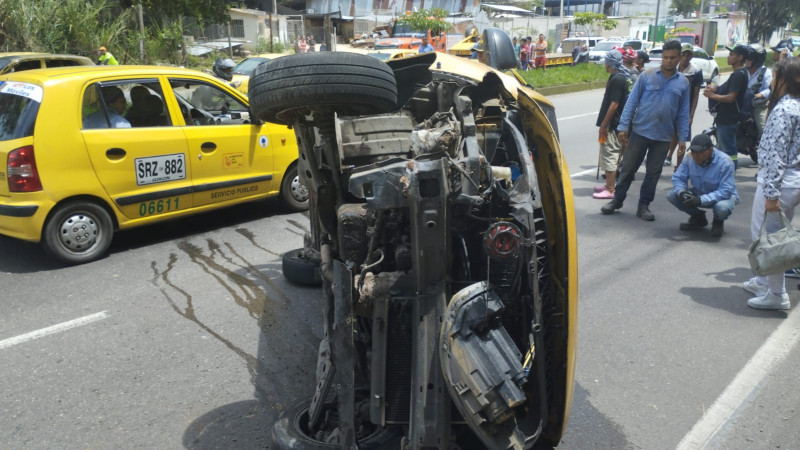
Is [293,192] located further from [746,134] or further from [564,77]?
[564,77]

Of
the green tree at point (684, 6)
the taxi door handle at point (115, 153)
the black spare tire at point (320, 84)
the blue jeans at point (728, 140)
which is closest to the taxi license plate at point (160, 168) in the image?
the taxi door handle at point (115, 153)

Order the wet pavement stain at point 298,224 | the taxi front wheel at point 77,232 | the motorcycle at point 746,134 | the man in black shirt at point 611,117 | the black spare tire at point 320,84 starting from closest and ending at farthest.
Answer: the black spare tire at point 320,84 → the taxi front wheel at point 77,232 → the wet pavement stain at point 298,224 → the man in black shirt at point 611,117 → the motorcycle at point 746,134

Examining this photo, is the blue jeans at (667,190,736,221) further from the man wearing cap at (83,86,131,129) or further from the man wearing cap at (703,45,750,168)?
the man wearing cap at (83,86,131,129)

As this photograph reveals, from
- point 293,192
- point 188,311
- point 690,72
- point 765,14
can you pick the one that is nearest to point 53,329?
point 188,311

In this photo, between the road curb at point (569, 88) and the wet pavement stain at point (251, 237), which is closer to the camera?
the wet pavement stain at point (251, 237)

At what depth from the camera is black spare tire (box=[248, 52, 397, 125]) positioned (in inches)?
110

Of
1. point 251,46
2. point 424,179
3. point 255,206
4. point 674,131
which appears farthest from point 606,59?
point 251,46

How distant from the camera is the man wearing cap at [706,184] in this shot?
6680mm

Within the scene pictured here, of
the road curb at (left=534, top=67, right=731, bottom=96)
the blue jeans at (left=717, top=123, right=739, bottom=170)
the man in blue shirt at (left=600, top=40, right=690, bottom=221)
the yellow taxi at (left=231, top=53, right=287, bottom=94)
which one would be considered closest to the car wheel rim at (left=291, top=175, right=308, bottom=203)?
the man in blue shirt at (left=600, top=40, right=690, bottom=221)

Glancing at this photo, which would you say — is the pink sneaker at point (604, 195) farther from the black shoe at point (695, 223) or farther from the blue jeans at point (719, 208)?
the blue jeans at point (719, 208)

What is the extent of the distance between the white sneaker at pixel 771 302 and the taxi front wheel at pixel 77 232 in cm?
551

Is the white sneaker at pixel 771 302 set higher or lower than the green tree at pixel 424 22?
lower

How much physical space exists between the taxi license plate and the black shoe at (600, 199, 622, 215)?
4.71m

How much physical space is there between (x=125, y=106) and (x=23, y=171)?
3.65 feet
